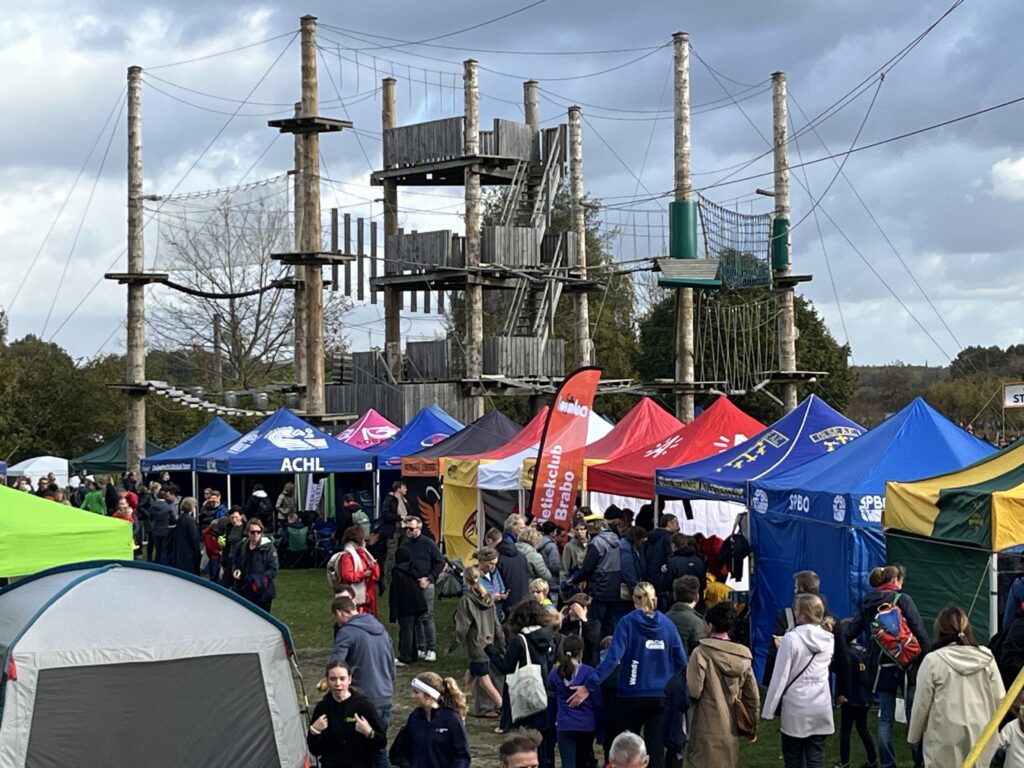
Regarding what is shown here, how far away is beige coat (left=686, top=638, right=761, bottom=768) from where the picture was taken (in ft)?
28.7

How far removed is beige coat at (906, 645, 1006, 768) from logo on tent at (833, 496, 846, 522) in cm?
379

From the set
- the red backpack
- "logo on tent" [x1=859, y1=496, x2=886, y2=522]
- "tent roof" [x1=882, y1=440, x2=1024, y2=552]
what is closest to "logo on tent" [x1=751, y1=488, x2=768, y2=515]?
"logo on tent" [x1=859, y1=496, x2=886, y2=522]

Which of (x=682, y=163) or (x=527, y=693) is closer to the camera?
(x=527, y=693)

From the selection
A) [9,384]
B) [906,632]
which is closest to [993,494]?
Answer: [906,632]

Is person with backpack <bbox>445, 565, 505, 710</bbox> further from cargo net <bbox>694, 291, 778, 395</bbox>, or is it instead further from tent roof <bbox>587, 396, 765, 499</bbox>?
cargo net <bbox>694, 291, 778, 395</bbox>

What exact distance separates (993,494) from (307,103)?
981 inches

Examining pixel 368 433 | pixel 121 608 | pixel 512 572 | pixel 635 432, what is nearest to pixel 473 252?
pixel 368 433

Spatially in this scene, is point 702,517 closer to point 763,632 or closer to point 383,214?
point 763,632

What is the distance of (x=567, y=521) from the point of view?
17969mm

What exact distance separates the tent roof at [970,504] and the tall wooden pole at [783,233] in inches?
742

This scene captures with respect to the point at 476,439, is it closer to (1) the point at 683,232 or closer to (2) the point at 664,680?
(1) the point at 683,232

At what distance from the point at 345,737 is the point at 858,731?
14.0ft

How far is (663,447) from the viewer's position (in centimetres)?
1819

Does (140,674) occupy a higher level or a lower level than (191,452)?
lower
